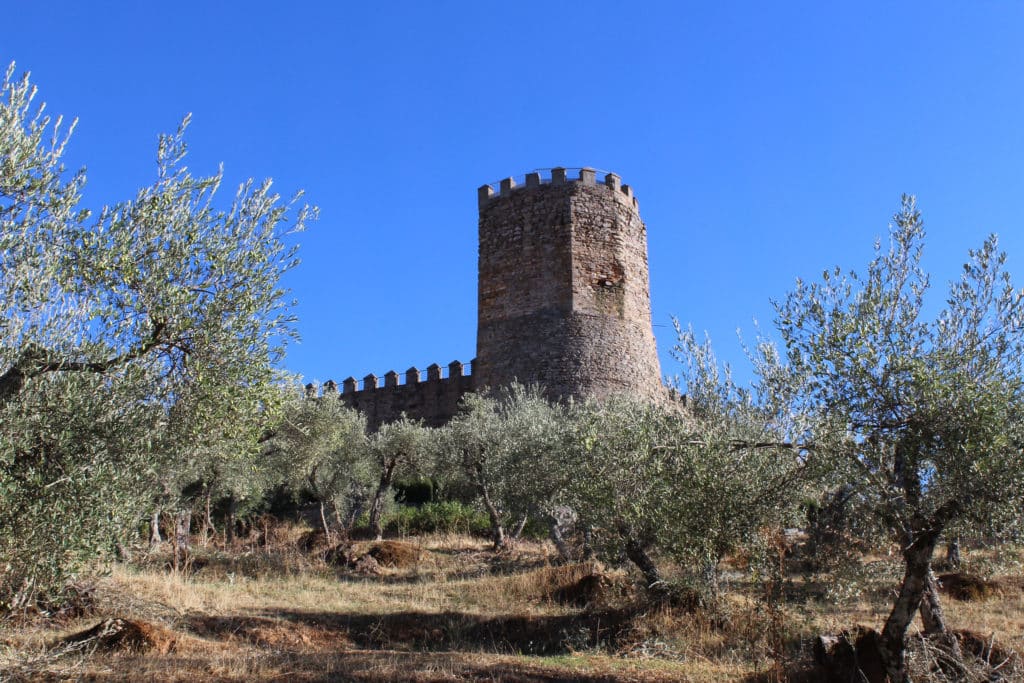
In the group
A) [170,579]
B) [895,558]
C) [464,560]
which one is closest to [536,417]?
[464,560]

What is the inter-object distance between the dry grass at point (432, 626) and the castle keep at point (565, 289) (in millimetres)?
8251

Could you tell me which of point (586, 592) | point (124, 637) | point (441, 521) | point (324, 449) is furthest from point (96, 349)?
point (441, 521)

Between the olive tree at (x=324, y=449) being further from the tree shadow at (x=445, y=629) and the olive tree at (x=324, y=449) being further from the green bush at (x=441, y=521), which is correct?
the tree shadow at (x=445, y=629)

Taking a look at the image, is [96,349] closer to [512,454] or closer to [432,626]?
[432,626]

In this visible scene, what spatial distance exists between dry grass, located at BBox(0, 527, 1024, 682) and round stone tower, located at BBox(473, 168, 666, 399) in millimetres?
8264

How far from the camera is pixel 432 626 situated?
10.5 m

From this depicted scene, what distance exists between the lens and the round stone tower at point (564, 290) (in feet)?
73.4

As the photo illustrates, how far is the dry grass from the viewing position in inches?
288

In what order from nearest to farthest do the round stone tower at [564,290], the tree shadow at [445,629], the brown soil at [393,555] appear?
the tree shadow at [445,629] → the brown soil at [393,555] → the round stone tower at [564,290]

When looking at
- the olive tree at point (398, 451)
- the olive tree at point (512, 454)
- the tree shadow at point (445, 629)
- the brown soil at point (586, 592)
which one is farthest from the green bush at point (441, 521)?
the tree shadow at point (445, 629)

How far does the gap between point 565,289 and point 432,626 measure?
44.5ft

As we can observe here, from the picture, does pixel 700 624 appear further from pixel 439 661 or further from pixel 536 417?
pixel 536 417

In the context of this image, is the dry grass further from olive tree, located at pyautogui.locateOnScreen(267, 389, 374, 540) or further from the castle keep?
the castle keep

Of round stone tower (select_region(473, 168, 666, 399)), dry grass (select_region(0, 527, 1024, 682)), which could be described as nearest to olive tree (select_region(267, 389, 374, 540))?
dry grass (select_region(0, 527, 1024, 682))
